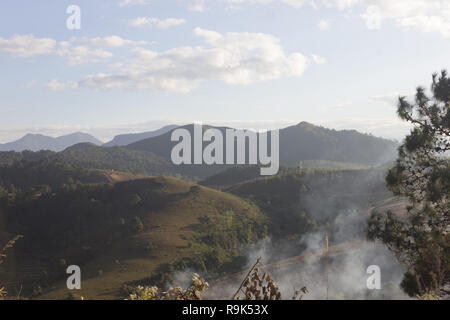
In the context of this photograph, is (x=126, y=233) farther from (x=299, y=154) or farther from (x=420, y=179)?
(x=299, y=154)

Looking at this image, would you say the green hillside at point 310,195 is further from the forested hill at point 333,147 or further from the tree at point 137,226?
the forested hill at point 333,147

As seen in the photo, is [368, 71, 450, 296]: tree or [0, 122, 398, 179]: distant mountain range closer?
[368, 71, 450, 296]: tree

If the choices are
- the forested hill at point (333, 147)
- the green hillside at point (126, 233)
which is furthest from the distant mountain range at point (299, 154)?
the green hillside at point (126, 233)

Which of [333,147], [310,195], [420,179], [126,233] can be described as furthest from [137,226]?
[333,147]

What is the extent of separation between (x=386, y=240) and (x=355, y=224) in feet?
111

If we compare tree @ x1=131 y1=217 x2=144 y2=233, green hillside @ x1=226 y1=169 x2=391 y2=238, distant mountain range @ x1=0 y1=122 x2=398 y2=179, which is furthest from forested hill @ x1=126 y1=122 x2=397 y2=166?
tree @ x1=131 y1=217 x2=144 y2=233

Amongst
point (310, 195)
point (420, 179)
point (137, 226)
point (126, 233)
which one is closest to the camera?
point (420, 179)

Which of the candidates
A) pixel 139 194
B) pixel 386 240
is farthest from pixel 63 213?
pixel 386 240

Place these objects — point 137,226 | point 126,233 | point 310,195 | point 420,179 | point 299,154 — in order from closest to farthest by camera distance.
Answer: point 420,179
point 126,233
point 137,226
point 310,195
point 299,154

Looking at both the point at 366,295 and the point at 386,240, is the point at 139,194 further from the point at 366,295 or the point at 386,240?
the point at 386,240

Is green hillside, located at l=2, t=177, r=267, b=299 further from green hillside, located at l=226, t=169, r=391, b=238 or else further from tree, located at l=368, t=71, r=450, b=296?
tree, located at l=368, t=71, r=450, b=296

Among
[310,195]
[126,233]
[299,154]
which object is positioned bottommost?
[126,233]

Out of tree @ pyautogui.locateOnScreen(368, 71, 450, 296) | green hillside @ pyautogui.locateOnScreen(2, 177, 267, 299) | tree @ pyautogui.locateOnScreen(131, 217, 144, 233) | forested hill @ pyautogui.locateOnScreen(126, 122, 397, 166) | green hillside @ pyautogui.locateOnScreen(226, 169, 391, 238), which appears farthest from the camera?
forested hill @ pyautogui.locateOnScreen(126, 122, 397, 166)
